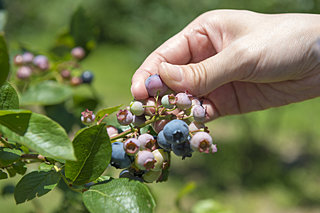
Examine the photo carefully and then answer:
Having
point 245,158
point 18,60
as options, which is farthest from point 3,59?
point 245,158

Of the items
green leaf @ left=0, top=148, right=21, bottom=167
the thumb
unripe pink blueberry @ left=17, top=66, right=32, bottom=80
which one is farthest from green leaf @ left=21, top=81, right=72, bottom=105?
green leaf @ left=0, top=148, right=21, bottom=167

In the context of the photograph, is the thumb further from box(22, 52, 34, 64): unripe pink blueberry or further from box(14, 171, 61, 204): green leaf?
box(22, 52, 34, 64): unripe pink blueberry

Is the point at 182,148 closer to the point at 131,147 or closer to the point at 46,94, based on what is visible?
the point at 131,147

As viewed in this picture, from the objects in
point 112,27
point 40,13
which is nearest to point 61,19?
point 40,13

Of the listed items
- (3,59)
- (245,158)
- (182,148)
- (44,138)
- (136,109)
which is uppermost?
(3,59)

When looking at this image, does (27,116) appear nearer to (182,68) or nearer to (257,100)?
(182,68)

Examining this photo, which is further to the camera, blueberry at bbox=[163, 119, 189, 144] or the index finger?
the index finger

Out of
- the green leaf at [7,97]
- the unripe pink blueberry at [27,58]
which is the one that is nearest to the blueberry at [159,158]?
the green leaf at [7,97]
